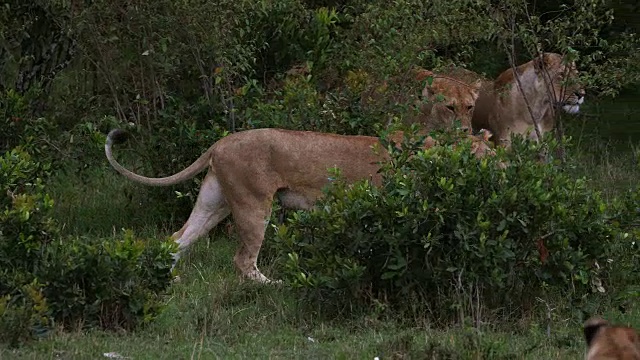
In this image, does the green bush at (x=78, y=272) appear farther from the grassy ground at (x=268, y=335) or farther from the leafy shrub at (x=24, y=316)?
the grassy ground at (x=268, y=335)

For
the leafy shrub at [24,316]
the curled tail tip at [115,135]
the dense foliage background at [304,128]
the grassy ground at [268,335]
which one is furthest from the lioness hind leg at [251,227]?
the leafy shrub at [24,316]

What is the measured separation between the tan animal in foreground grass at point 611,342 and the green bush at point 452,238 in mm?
2567

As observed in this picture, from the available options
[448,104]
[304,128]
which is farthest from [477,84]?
[304,128]

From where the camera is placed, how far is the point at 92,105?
1098 centimetres

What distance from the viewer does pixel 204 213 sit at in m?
9.19

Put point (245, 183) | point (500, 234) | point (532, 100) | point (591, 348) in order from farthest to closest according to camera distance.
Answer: point (532, 100), point (245, 183), point (500, 234), point (591, 348)

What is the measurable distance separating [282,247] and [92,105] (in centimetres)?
346

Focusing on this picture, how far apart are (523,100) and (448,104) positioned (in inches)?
39.6

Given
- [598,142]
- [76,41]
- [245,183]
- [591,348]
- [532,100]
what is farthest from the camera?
[598,142]

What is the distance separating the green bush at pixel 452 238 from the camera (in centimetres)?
764

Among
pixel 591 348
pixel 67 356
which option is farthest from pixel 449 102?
pixel 591 348

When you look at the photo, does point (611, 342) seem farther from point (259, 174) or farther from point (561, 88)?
point (561, 88)

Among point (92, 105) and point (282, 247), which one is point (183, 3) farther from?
point (282, 247)

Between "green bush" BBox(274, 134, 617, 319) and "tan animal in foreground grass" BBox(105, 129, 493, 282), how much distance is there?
1062mm
